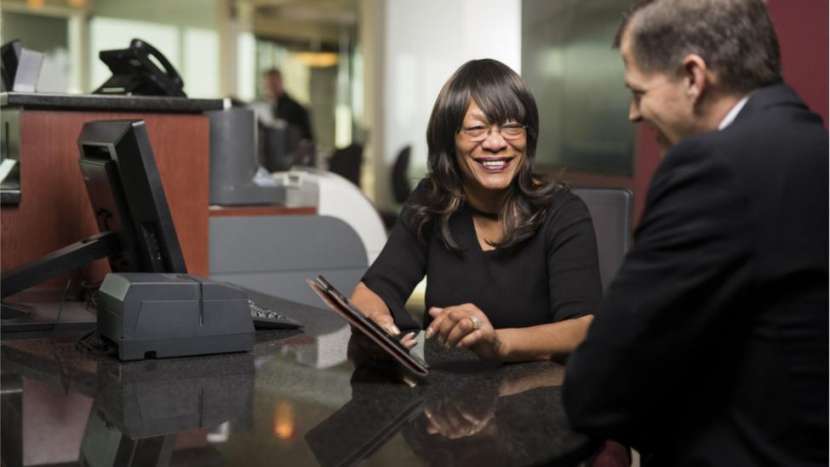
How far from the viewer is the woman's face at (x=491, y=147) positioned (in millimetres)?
2021

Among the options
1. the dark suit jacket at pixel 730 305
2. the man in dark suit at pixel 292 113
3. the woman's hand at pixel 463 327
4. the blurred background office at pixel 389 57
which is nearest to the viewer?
the dark suit jacket at pixel 730 305

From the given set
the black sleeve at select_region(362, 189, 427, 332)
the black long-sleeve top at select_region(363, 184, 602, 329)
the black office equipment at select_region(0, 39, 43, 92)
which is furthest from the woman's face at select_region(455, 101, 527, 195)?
A: the black office equipment at select_region(0, 39, 43, 92)

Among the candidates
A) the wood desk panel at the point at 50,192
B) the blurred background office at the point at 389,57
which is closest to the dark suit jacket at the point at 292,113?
the blurred background office at the point at 389,57

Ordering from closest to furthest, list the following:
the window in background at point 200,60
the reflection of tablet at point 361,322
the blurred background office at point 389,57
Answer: the reflection of tablet at point 361,322 → the blurred background office at point 389,57 → the window in background at point 200,60

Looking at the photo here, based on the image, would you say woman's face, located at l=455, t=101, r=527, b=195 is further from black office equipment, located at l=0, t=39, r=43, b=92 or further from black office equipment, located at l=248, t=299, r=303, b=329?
black office equipment, located at l=0, t=39, r=43, b=92

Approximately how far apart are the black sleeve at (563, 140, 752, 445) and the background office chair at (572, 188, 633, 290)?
43.5 inches

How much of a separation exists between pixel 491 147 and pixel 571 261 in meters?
0.28

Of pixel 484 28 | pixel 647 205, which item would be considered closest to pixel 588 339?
pixel 647 205

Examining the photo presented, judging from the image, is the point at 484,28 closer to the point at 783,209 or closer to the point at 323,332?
the point at 323,332

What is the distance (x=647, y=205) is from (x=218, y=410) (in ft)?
2.12

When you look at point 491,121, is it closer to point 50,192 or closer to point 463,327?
point 463,327

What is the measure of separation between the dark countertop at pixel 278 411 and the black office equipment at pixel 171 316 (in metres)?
0.03

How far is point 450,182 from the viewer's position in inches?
83.2

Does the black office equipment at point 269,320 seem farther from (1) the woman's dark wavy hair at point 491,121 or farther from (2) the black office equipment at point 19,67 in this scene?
(2) the black office equipment at point 19,67
